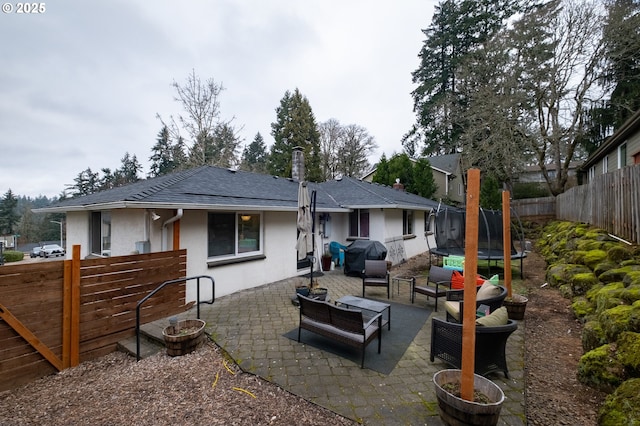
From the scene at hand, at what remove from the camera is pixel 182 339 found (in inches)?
165

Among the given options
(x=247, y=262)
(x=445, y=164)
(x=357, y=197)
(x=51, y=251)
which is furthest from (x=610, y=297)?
(x=51, y=251)

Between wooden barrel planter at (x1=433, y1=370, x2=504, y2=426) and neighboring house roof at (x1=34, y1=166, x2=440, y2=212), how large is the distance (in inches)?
221

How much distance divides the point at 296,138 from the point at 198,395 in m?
31.4

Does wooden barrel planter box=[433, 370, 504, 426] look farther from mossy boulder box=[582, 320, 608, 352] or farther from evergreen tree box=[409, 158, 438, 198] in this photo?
evergreen tree box=[409, 158, 438, 198]

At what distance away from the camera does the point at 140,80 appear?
1181cm

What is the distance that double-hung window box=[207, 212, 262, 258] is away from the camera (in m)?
7.06

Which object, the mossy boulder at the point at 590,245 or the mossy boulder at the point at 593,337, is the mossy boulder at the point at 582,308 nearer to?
the mossy boulder at the point at 593,337

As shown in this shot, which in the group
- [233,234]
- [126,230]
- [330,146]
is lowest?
[233,234]

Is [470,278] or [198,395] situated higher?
[470,278]

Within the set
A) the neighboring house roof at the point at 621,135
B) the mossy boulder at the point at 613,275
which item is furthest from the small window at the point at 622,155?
the mossy boulder at the point at 613,275

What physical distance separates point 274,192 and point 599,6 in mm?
21386

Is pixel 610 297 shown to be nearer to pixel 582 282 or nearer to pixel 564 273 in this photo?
pixel 582 282

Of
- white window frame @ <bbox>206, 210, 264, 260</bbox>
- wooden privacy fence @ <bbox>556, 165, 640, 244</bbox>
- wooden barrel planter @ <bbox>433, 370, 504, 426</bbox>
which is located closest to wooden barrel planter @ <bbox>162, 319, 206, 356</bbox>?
white window frame @ <bbox>206, 210, 264, 260</bbox>

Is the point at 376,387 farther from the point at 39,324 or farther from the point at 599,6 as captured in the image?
the point at 599,6
